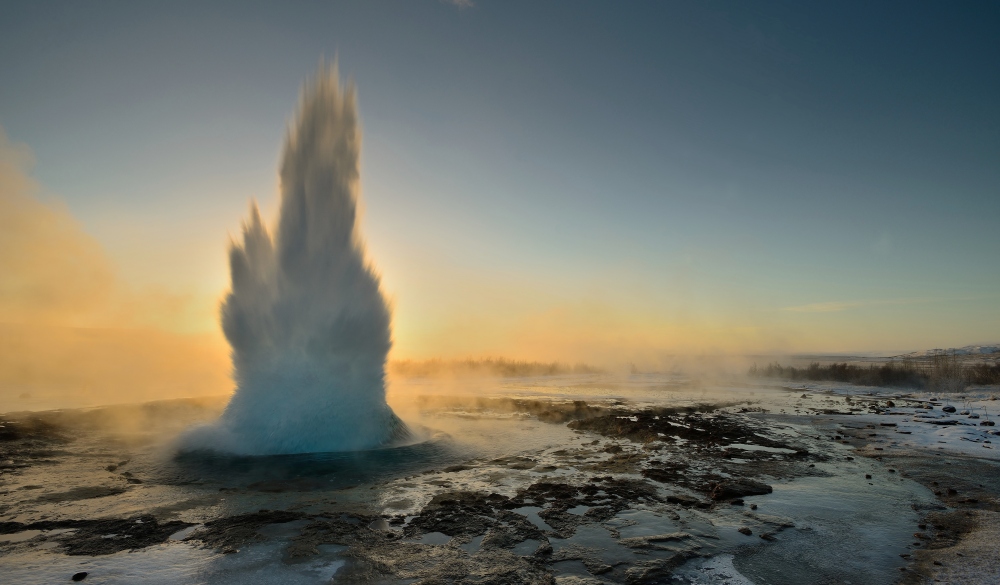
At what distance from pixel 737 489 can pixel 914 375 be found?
6686 centimetres

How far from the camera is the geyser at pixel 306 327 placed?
1814cm

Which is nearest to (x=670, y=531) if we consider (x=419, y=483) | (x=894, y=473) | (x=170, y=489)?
(x=419, y=483)

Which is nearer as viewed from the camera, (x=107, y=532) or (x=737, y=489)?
(x=107, y=532)

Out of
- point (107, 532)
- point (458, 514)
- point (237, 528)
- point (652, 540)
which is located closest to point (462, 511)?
point (458, 514)

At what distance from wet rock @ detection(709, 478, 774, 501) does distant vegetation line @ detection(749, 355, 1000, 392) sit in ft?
179

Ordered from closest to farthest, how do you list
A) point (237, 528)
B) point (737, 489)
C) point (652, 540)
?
point (652, 540) < point (237, 528) < point (737, 489)

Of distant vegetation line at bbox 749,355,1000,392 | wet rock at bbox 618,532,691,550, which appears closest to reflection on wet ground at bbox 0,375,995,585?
wet rock at bbox 618,532,691,550

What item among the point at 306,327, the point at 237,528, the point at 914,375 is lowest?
the point at 914,375

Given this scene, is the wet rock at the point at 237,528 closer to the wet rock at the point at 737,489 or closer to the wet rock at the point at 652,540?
the wet rock at the point at 652,540

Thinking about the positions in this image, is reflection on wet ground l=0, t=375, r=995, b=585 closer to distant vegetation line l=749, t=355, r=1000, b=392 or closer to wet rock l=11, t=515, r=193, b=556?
wet rock l=11, t=515, r=193, b=556

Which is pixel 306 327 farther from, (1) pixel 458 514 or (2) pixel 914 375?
(2) pixel 914 375

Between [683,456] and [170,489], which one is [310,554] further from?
[683,456]

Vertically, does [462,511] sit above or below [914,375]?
above

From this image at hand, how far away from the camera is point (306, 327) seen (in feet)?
61.1
